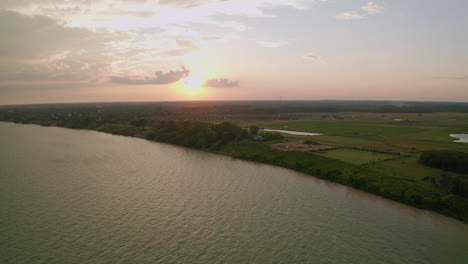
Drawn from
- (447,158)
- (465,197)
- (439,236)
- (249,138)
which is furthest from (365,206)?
(249,138)

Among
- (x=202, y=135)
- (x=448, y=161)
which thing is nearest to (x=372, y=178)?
(x=448, y=161)

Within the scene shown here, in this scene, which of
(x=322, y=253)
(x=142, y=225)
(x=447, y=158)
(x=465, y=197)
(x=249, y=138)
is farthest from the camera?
(x=249, y=138)

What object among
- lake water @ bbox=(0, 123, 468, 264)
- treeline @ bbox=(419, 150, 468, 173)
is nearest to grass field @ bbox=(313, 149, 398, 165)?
treeline @ bbox=(419, 150, 468, 173)

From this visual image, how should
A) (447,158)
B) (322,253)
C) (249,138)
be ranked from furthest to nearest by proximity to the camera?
(249,138) → (447,158) → (322,253)

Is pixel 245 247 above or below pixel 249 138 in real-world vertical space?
below

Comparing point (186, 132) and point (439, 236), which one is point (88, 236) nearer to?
point (439, 236)

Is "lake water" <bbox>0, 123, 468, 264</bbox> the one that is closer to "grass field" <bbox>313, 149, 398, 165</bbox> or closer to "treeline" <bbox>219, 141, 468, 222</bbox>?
"treeline" <bbox>219, 141, 468, 222</bbox>
